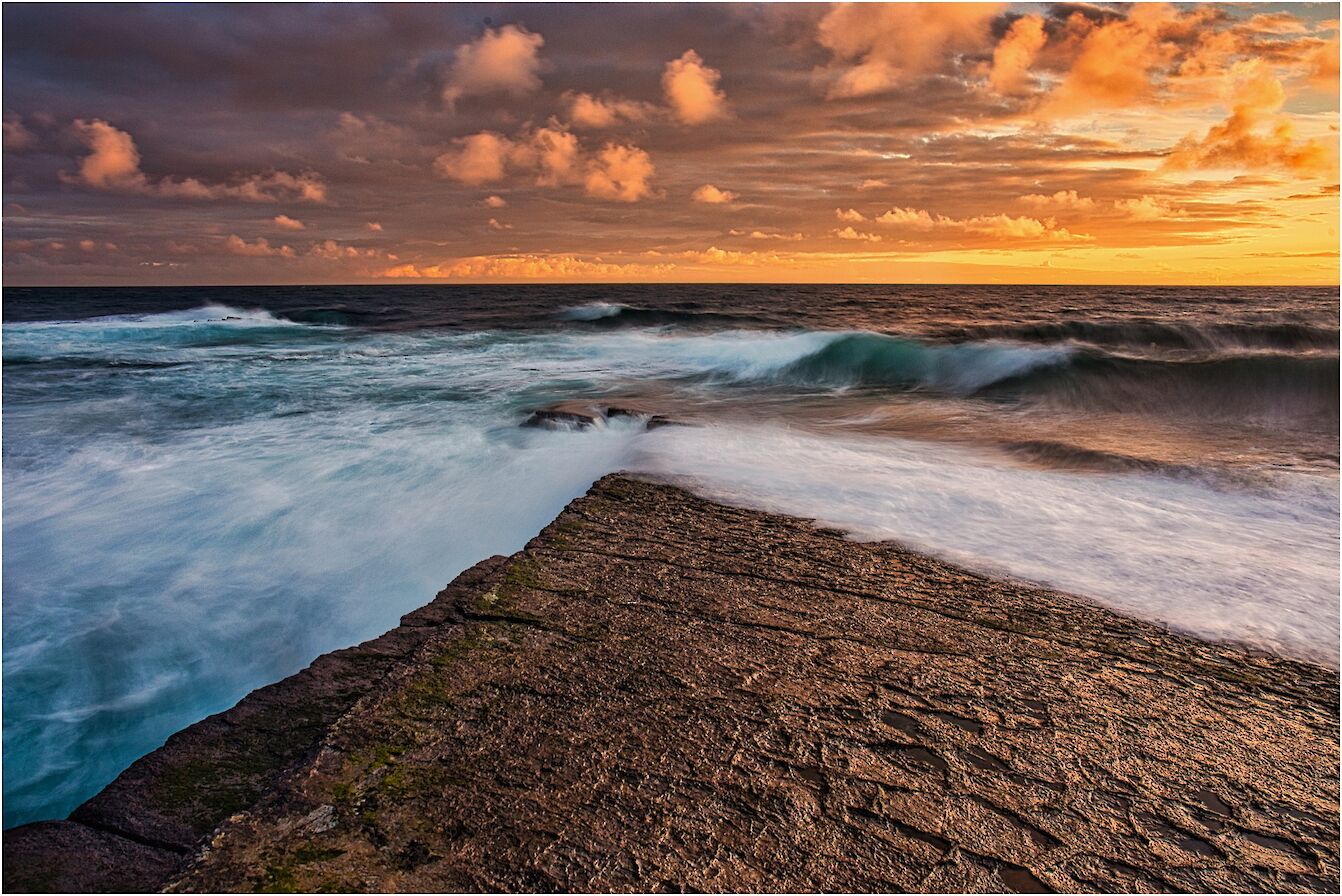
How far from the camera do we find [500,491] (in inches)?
249

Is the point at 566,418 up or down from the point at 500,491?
up

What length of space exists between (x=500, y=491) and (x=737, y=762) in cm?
461

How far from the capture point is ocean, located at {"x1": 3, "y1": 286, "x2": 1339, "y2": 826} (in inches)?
146

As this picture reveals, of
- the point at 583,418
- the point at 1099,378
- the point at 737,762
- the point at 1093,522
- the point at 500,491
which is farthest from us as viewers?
the point at 1099,378

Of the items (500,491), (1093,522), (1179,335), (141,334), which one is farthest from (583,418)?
(141,334)

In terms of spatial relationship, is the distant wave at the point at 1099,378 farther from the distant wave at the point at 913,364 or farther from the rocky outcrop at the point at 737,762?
the rocky outcrop at the point at 737,762

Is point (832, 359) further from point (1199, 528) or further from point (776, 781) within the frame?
point (776, 781)

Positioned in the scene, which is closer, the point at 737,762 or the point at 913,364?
the point at 737,762

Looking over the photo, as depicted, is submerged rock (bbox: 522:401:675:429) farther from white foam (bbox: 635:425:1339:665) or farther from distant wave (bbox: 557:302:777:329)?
distant wave (bbox: 557:302:777:329)

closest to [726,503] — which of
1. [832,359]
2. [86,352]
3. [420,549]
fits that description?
[420,549]

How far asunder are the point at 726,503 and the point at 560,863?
10.0ft

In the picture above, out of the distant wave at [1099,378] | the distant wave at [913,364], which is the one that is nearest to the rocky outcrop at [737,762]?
the distant wave at [1099,378]

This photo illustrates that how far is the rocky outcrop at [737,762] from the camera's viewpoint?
5.71ft

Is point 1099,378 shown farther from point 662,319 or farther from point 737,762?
point 662,319
